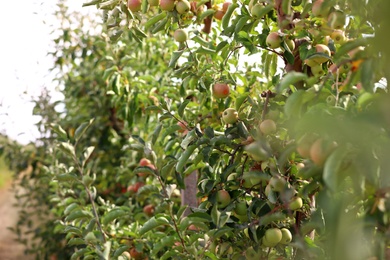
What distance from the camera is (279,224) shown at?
1914mm

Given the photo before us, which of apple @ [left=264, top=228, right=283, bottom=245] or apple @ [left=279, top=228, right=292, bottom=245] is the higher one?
apple @ [left=264, top=228, right=283, bottom=245]

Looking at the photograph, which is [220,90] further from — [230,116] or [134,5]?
[134,5]

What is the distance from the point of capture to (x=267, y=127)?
71.9 inches

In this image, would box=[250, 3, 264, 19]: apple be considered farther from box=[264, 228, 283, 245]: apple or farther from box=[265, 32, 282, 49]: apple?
box=[264, 228, 283, 245]: apple

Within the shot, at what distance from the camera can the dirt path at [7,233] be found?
6.92 metres

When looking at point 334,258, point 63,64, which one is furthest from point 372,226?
point 63,64

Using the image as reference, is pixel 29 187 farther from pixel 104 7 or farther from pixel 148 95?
pixel 104 7

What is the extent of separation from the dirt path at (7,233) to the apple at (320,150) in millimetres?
5523

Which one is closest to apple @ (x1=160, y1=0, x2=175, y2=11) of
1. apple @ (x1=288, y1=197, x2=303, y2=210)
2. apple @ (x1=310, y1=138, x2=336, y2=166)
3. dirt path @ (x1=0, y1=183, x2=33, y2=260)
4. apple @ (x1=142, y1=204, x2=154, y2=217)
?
apple @ (x1=288, y1=197, x2=303, y2=210)

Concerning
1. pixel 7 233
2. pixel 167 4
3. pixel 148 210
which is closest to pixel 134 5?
pixel 167 4

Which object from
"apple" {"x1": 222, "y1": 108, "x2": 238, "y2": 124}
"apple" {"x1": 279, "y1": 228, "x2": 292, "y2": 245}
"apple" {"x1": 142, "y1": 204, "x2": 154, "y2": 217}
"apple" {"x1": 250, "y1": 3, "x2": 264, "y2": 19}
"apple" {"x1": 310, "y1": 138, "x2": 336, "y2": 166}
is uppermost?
"apple" {"x1": 250, "y1": 3, "x2": 264, "y2": 19}

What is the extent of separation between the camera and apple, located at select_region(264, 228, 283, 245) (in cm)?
180

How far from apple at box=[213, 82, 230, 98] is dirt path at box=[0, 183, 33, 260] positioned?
4.72m

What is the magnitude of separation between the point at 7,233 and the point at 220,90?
651cm
